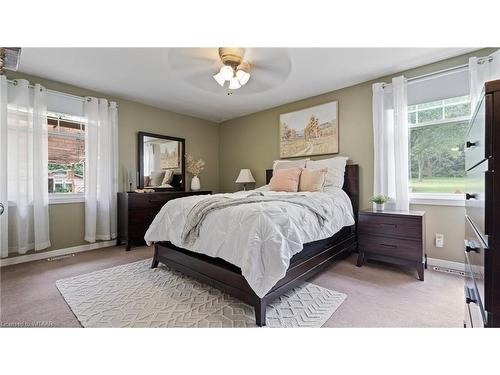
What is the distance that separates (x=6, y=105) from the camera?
270 centimetres

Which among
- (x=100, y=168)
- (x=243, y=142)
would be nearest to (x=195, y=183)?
(x=243, y=142)

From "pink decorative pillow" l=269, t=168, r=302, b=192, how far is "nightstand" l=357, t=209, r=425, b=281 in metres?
0.89

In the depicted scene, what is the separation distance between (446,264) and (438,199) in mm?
736

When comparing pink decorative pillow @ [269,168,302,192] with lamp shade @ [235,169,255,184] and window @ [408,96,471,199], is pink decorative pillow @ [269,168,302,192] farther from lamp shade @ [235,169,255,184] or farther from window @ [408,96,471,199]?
window @ [408,96,471,199]

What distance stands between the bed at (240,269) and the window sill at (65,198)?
1.75 m

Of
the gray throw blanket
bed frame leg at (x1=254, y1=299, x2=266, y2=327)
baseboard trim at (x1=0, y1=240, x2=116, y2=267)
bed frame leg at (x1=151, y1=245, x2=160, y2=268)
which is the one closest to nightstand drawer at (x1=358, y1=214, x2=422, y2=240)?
the gray throw blanket

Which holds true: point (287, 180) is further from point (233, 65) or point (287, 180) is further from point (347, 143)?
point (233, 65)

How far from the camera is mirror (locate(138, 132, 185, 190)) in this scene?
13.2ft

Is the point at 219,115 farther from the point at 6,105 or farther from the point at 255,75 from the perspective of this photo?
the point at 6,105

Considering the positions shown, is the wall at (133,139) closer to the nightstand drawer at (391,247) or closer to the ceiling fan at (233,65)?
the ceiling fan at (233,65)

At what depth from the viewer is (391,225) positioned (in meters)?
2.46
